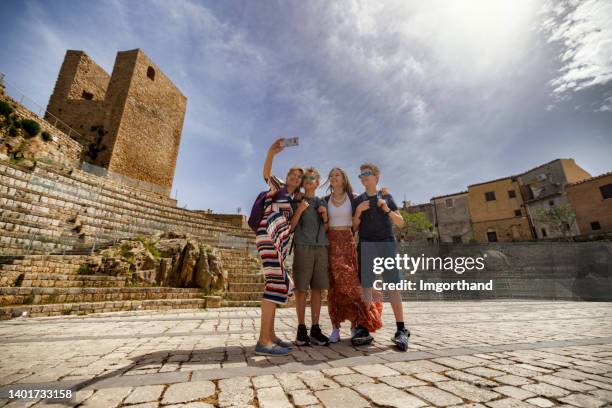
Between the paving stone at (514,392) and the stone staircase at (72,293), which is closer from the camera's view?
the paving stone at (514,392)

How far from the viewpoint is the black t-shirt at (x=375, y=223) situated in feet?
10.4

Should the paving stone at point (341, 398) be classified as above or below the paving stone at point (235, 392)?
above

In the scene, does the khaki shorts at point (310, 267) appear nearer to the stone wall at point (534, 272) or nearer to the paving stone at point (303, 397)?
the paving stone at point (303, 397)

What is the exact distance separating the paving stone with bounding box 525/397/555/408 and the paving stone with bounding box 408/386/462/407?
404mm

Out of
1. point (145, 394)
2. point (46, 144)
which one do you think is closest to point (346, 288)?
point (145, 394)

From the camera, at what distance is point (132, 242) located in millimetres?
8977

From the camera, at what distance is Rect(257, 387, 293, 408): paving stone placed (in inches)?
57.1

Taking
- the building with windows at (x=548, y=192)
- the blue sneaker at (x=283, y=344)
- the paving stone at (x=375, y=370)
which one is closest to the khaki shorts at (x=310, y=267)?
the blue sneaker at (x=283, y=344)

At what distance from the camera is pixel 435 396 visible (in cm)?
156

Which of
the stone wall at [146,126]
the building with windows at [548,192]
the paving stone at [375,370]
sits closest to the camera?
the paving stone at [375,370]

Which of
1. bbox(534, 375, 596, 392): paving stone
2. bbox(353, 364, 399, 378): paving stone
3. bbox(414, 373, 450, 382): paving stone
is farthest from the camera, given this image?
bbox(353, 364, 399, 378): paving stone

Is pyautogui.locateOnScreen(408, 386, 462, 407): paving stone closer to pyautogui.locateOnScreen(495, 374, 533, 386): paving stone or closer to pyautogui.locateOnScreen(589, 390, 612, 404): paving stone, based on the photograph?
pyautogui.locateOnScreen(495, 374, 533, 386): paving stone

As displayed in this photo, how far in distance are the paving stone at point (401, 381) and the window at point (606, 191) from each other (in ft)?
104

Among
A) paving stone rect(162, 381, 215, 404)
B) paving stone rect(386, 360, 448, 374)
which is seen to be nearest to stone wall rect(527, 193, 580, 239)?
paving stone rect(386, 360, 448, 374)
